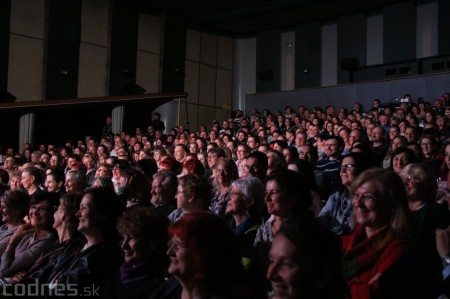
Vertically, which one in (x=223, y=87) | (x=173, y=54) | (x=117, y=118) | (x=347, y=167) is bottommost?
(x=347, y=167)

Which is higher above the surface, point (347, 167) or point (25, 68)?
point (25, 68)

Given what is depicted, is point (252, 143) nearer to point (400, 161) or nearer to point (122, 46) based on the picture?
point (400, 161)

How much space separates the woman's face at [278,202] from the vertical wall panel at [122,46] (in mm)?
11443

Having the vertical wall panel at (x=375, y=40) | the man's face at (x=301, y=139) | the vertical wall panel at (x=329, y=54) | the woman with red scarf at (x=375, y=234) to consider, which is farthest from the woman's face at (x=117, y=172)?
the vertical wall panel at (x=329, y=54)

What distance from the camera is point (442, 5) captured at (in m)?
12.5

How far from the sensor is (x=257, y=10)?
13727 mm

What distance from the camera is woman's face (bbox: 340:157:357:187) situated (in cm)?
303

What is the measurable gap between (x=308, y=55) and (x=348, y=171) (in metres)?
12.0

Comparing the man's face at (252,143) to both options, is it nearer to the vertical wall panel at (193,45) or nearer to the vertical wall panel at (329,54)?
the vertical wall panel at (329,54)

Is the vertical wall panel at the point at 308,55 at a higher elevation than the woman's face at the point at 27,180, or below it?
higher

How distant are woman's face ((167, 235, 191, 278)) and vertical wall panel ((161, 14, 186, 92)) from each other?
42.1 ft

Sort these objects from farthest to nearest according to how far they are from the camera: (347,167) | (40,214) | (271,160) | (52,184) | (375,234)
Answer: (52,184)
(271,160)
(347,167)
(40,214)
(375,234)

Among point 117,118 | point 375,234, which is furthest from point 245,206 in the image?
point 117,118

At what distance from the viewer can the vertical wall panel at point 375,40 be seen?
1354cm
